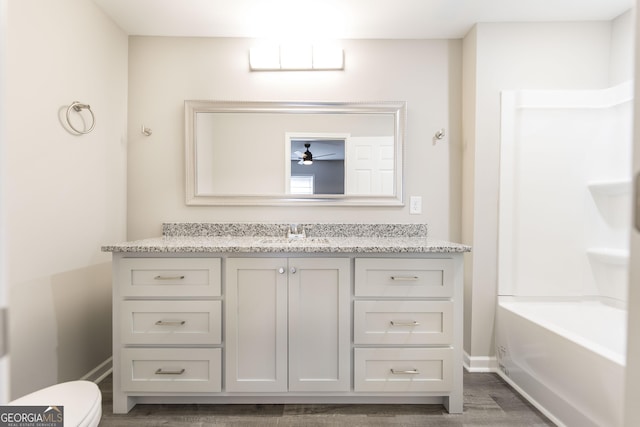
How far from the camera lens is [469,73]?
223 centimetres

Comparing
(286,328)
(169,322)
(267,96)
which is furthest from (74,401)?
(267,96)

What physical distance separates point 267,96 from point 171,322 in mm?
1585

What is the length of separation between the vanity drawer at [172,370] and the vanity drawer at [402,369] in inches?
29.4

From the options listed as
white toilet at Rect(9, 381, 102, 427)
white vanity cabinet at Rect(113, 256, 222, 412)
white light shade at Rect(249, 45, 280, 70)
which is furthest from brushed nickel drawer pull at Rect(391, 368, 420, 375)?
white light shade at Rect(249, 45, 280, 70)

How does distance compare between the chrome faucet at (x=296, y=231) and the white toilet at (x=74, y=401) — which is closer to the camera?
the white toilet at (x=74, y=401)

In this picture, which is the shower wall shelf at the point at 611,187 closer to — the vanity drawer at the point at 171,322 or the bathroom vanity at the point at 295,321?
the bathroom vanity at the point at 295,321

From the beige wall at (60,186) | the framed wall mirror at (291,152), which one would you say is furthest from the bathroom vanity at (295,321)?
the framed wall mirror at (291,152)

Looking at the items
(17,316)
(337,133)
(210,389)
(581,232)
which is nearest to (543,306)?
(581,232)

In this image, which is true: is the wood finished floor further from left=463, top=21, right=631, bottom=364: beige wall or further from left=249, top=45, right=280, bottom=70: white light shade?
left=249, top=45, right=280, bottom=70: white light shade

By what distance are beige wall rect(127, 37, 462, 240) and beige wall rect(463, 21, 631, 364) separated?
19 cm

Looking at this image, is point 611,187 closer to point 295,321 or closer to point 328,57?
point 328,57

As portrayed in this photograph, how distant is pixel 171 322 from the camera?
1.66 metres

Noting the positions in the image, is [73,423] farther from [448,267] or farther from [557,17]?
[557,17]

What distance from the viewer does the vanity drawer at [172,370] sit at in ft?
5.46
